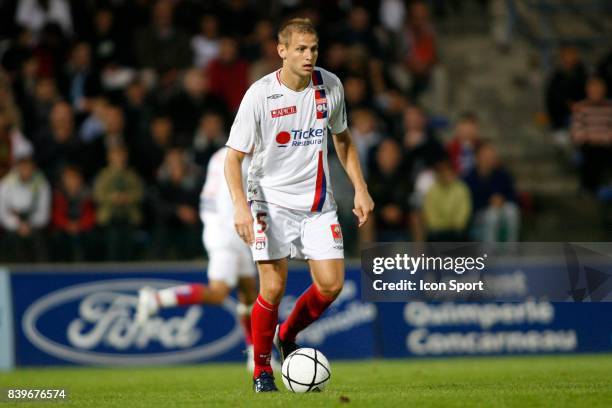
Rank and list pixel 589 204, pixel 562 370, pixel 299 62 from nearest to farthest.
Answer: pixel 299 62 < pixel 562 370 < pixel 589 204

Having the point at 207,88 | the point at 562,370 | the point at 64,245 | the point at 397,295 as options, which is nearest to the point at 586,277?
the point at 397,295

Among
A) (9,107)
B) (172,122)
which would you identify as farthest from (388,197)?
(9,107)

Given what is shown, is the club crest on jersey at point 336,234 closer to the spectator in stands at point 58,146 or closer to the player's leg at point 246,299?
the player's leg at point 246,299

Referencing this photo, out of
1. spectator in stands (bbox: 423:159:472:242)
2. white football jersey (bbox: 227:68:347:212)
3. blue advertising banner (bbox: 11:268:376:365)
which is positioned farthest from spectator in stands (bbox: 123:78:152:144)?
white football jersey (bbox: 227:68:347:212)

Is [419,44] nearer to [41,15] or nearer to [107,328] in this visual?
[41,15]

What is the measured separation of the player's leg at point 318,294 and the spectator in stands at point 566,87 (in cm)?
941

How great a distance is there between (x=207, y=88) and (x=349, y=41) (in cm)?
243

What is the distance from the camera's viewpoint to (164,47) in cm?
1823

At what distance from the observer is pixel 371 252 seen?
1020cm

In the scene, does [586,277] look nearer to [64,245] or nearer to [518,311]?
[518,311]

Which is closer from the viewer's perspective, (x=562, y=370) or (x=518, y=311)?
(x=562, y=370)

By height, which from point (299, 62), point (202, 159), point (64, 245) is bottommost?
point (64, 245)

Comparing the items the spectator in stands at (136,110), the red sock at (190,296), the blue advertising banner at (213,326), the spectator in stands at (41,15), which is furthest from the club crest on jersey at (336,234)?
the spectator in stands at (41,15)

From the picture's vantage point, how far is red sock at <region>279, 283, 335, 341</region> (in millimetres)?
8828
